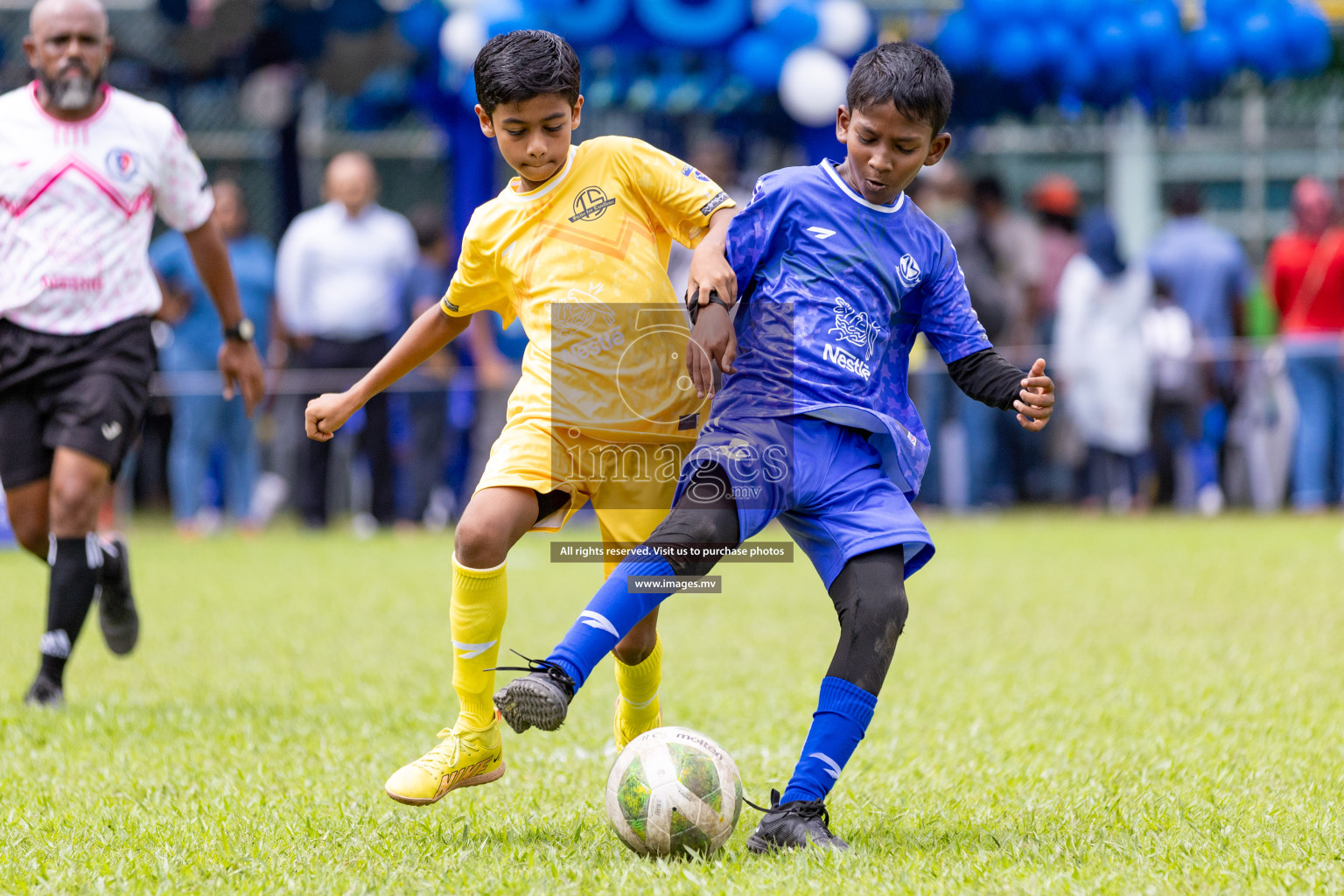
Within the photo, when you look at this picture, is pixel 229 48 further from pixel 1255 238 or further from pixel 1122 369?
pixel 1255 238

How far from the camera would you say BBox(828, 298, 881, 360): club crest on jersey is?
362 cm

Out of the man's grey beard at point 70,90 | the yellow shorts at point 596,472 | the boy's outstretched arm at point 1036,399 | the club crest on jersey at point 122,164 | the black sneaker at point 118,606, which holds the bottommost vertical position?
the black sneaker at point 118,606

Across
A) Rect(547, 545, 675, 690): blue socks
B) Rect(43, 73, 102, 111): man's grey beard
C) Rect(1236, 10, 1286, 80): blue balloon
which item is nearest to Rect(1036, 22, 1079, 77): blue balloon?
Rect(1236, 10, 1286, 80): blue balloon

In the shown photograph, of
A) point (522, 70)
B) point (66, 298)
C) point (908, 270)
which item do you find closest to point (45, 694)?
point (66, 298)

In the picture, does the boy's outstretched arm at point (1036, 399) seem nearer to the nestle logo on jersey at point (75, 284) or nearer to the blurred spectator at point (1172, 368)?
the nestle logo on jersey at point (75, 284)

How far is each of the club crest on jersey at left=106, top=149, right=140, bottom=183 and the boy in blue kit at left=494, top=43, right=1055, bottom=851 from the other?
253cm

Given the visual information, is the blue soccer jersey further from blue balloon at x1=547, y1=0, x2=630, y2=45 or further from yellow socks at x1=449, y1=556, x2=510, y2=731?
blue balloon at x1=547, y1=0, x2=630, y2=45

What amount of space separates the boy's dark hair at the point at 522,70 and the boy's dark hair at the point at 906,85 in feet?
2.16

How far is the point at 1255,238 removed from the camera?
18.0m

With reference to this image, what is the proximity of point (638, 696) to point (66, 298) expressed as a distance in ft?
8.04

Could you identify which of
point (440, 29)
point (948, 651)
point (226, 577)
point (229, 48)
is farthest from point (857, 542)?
point (229, 48)

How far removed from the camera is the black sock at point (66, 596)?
521 centimetres

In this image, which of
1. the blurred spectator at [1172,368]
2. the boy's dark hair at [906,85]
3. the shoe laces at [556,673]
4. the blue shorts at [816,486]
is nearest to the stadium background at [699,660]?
the shoe laces at [556,673]

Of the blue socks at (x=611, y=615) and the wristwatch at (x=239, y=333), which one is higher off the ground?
the wristwatch at (x=239, y=333)
